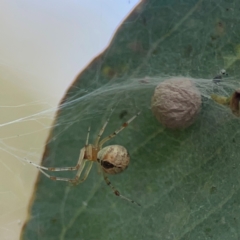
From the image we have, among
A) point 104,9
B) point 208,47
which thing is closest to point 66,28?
point 104,9

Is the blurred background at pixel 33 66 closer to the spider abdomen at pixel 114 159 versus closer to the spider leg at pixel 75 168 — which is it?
the spider leg at pixel 75 168

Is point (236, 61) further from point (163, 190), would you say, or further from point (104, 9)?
point (104, 9)

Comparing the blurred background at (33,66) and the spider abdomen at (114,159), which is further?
the blurred background at (33,66)

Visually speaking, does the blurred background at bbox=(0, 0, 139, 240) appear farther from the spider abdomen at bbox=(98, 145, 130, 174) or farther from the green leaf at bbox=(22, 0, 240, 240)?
the spider abdomen at bbox=(98, 145, 130, 174)

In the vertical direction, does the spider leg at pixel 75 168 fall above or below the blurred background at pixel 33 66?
below

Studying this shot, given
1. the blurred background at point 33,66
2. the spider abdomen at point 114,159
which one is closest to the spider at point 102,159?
the spider abdomen at point 114,159

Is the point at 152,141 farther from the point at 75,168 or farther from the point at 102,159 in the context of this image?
the point at 75,168

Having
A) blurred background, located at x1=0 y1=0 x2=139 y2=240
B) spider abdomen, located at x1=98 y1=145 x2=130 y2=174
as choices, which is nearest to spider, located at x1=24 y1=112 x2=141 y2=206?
spider abdomen, located at x1=98 y1=145 x2=130 y2=174
